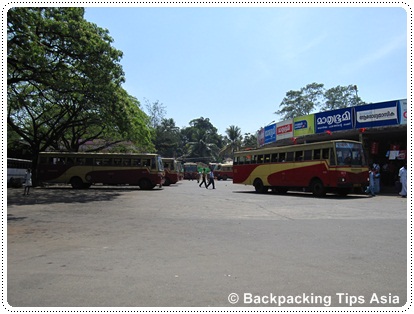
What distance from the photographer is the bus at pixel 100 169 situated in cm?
2580

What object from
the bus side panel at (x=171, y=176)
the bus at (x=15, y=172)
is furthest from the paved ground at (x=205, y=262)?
the bus side panel at (x=171, y=176)

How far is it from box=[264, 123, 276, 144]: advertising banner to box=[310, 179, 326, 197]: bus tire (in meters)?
10.9

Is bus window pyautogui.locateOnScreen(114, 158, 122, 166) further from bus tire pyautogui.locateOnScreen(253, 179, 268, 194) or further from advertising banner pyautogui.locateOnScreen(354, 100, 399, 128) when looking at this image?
advertising banner pyautogui.locateOnScreen(354, 100, 399, 128)

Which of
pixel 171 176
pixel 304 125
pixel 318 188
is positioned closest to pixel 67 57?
pixel 318 188

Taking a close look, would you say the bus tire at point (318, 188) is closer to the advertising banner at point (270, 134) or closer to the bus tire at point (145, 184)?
the advertising banner at point (270, 134)

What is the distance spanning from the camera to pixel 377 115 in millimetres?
21375

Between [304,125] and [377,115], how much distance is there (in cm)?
583

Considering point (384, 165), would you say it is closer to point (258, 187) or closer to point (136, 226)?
point (258, 187)

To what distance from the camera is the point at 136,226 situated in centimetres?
934

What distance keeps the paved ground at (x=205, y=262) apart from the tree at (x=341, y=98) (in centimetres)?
5824

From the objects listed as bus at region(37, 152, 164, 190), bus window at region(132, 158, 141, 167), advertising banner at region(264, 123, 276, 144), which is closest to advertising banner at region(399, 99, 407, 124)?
advertising banner at region(264, 123, 276, 144)

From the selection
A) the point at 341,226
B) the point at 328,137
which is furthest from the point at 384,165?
the point at 341,226
